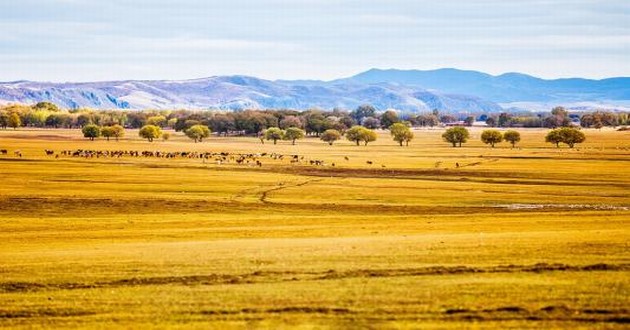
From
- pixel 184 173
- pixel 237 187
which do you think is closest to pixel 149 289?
pixel 237 187

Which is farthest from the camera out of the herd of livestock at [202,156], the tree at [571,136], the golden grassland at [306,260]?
the tree at [571,136]

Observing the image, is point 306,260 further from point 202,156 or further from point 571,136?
point 571,136

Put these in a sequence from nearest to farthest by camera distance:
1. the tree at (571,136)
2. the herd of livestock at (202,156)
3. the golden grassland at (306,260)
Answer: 1. the golden grassland at (306,260)
2. the herd of livestock at (202,156)
3. the tree at (571,136)

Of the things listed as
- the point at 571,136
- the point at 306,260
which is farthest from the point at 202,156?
the point at 306,260

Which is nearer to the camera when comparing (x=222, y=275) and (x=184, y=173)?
(x=222, y=275)

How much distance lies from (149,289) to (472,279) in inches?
503

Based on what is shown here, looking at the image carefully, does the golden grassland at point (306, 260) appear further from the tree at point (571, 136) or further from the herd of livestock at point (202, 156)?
the tree at point (571, 136)

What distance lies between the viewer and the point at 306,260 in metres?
36.2

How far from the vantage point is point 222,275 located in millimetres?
33625

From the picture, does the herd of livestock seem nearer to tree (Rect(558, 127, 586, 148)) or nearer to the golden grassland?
the golden grassland

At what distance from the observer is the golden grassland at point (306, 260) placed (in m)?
27.9

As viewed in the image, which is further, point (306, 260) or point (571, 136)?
point (571, 136)

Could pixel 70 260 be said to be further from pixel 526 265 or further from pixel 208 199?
pixel 208 199

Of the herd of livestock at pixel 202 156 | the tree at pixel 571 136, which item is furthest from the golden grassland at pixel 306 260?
the tree at pixel 571 136
